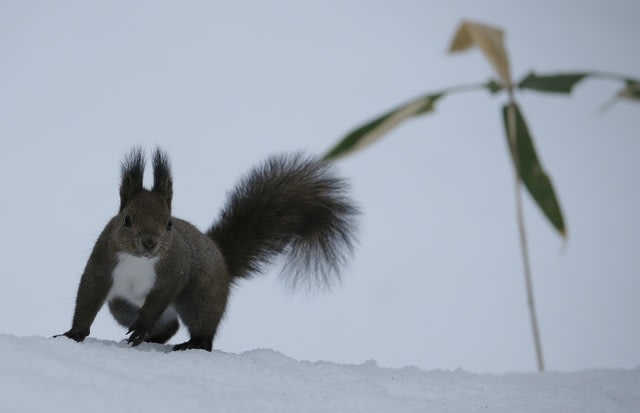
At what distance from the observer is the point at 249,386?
7.26ft

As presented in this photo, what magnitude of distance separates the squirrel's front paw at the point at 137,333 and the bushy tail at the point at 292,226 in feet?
2.31

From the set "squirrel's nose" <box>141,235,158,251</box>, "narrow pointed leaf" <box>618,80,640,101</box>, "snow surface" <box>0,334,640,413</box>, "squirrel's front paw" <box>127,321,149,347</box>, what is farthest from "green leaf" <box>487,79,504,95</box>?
"squirrel's front paw" <box>127,321,149,347</box>

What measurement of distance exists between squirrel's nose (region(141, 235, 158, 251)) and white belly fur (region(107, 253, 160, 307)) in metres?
0.10

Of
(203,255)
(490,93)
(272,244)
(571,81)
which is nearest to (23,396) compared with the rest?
(490,93)

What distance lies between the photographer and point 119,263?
2.78m

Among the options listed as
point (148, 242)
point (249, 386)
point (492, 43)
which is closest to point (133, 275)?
point (148, 242)

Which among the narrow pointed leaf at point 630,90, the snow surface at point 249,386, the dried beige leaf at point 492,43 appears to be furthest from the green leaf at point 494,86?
the snow surface at point 249,386

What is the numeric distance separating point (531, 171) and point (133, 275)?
1.65 metres

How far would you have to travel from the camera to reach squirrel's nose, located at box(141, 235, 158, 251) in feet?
8.79

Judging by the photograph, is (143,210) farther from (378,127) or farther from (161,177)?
(378,127)

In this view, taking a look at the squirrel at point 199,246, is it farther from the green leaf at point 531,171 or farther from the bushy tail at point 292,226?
the green leaf at point 531,171

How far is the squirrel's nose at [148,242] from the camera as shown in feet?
8.79

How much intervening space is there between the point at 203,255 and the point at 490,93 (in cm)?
183

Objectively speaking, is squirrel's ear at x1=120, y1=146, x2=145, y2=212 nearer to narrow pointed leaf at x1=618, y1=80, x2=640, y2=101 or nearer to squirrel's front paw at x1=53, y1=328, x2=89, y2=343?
squirrel's front paw at x1=53, y1=328, x2=89, y2=343
